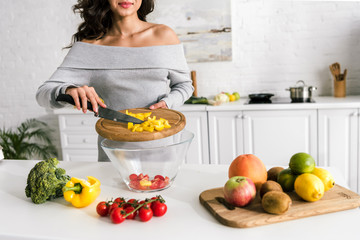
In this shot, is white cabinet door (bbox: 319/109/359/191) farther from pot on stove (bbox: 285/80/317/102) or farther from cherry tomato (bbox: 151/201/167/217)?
cherry tomato (bbox: 151/201/167/217)

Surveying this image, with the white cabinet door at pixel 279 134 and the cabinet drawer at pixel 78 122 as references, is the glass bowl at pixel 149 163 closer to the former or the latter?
the white cabinet door at pixel 279 134

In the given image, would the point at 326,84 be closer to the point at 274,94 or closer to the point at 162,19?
the point at 274,94

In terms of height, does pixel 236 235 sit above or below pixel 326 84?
below

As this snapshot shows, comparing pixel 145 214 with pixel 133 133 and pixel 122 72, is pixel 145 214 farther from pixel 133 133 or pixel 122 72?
pixel 122 72

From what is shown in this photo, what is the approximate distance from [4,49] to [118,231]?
13.8ft

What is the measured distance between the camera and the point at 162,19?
4125 mm

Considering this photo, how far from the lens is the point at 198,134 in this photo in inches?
142


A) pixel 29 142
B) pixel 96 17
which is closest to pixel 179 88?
pixel 96 17

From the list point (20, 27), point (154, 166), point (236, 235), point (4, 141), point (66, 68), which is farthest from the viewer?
point (20, 27)

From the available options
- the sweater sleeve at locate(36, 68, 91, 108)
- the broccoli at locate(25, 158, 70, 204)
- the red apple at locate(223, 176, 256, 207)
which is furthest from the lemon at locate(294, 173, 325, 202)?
the sweater sleeve at locate(36, 68, 91, 108)

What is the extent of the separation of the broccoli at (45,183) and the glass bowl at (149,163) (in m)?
0.21

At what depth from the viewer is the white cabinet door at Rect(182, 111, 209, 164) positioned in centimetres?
359

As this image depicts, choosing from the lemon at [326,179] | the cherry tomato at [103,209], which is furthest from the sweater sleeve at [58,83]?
the lemon at [326,179]

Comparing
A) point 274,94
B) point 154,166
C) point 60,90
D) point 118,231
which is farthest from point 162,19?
point 118,231
